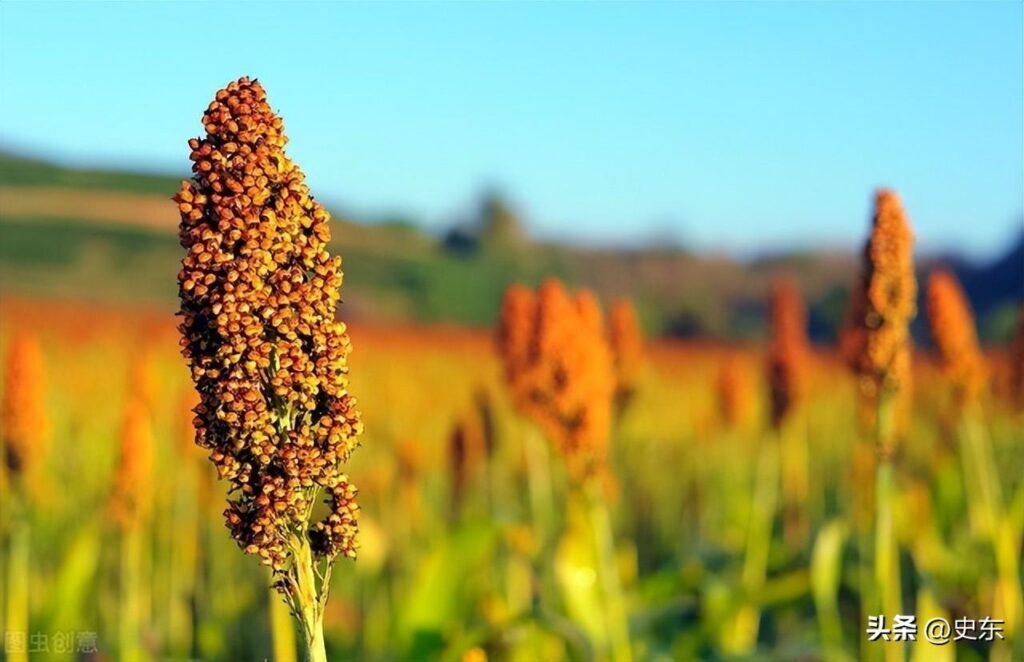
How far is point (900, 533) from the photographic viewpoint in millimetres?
6461

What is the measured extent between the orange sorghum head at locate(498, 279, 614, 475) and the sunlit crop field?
1.81 feet

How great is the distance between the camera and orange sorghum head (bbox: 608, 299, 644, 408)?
6258mm

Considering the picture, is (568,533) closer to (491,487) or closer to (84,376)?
(491,487)

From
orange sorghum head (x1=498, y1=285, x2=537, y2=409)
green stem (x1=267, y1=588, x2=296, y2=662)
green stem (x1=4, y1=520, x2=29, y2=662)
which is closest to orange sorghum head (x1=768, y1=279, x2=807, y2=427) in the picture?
orange sorghum head (x1=498, y1=285, x2=537, y2=409)

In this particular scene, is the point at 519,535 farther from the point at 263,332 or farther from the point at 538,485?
the point at 263,332

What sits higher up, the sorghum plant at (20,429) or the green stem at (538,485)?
the sorghum plant at (20,429)

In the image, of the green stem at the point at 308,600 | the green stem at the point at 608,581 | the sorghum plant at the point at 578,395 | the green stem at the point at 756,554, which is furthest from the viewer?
the green stem at the point at 756,554

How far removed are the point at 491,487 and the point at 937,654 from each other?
152 inches

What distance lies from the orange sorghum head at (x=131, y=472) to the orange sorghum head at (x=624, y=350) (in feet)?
8.39

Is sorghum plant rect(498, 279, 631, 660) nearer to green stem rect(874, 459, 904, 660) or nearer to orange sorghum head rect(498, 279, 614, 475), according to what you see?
orange sorghum head rect(498, 279, 614, 475)

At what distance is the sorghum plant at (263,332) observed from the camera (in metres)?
1.62

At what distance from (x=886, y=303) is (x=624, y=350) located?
2.67 metres

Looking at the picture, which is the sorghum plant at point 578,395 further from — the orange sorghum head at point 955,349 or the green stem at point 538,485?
the orange sorghum head at point 955,349

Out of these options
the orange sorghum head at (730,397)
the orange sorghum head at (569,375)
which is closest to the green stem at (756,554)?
the orange sorghum head at (730,397)
